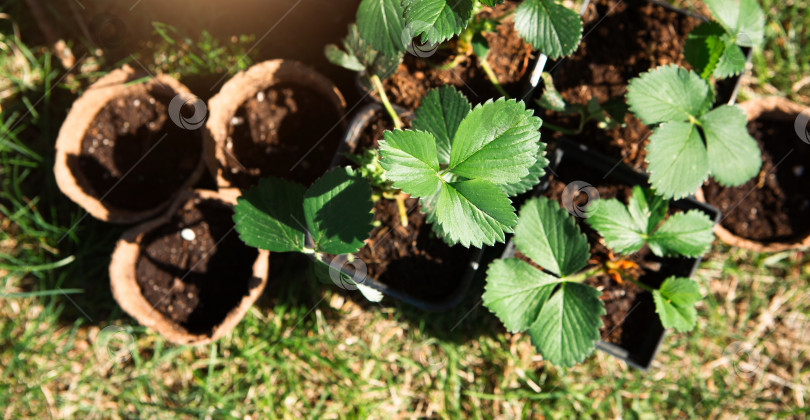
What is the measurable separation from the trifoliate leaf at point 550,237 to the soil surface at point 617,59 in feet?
1.07

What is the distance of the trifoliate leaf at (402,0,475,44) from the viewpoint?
3.37 ft

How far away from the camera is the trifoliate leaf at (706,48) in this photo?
129 cm

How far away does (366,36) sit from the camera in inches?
47.0

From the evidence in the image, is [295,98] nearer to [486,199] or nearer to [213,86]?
[213,86]

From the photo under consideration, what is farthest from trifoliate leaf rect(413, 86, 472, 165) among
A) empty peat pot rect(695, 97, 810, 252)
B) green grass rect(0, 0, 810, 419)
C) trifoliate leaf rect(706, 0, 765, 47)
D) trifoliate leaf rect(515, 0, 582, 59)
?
empty peat pot rect(695, 97, 810, 252)

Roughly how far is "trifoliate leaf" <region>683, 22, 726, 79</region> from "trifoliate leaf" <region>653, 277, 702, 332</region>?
0.49 metres

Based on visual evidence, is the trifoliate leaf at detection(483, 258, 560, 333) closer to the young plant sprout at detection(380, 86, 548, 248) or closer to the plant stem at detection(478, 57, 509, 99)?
the young plant sprout at detection(380, 86, 548, 248)

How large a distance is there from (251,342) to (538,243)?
3.40 feet

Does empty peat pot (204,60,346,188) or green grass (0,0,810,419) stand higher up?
empty peat pot (204,60,346,188)

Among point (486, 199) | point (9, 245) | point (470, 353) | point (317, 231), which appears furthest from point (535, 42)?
point (9, 245)

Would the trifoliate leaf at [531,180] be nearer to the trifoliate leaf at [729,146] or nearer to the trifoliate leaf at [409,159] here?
the trifoliate leaf at [409,159]

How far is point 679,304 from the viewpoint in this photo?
133cm

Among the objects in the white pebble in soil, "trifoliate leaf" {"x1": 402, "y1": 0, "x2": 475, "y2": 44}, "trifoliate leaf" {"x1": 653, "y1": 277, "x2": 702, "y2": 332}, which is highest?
"trifoliate leaf" {"x1": 402, "y1": 0, "x2": 475, "y2": 44}

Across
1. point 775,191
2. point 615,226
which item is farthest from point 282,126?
point 775,191
